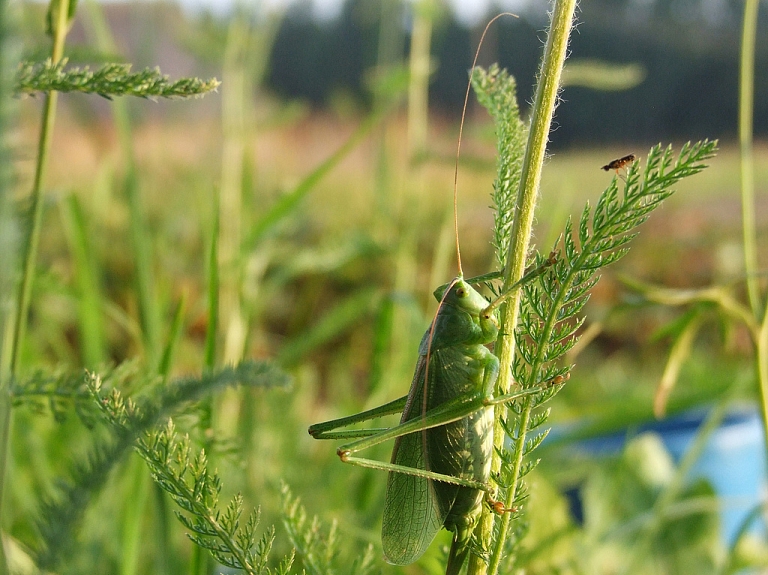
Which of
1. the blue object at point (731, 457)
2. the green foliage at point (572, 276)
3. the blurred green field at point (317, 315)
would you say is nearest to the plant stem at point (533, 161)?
the green foliage at point (572, 276)

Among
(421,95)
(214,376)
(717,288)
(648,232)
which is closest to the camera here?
(214,376)

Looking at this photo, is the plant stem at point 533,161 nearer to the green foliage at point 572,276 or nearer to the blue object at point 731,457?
the green foliage at point 572,276

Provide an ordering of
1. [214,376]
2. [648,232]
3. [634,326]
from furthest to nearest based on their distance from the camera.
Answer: [648,232], [634,326], [214,376]

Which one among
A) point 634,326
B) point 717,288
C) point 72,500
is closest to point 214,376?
point 72,500

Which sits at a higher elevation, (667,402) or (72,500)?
(72,500)

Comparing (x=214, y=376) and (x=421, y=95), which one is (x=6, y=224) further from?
(x=421, y=95)

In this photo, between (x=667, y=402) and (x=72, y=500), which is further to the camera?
(x=667, y=402)

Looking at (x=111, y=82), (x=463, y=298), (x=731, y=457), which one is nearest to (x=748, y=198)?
(x=463, y=298)
